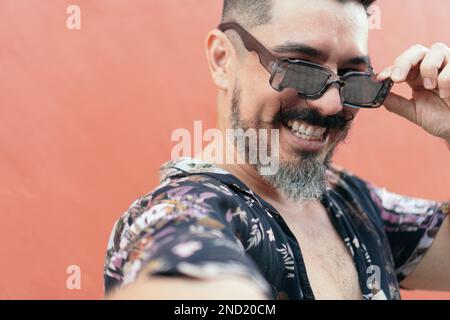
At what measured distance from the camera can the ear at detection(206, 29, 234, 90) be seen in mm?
1497

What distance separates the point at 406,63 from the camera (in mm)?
1417

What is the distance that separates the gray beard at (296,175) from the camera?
1.41 meters

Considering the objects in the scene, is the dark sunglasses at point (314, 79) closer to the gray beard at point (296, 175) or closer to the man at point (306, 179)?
the man at point (306, 179)

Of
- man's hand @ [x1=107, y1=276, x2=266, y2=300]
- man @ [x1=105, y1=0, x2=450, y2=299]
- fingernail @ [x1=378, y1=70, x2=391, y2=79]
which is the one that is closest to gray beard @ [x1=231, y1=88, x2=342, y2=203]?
man @ [x1=105, y1=0, x2=450, y2=299]

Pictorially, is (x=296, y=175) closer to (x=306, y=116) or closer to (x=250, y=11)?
(x=306, y=116)

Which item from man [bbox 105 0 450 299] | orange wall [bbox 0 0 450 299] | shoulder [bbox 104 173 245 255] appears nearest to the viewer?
shoulder [bbox 104 173 245 255]

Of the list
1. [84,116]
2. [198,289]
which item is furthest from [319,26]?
[84,116]

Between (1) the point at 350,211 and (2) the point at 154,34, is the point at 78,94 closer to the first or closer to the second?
(2) the point at 154,34

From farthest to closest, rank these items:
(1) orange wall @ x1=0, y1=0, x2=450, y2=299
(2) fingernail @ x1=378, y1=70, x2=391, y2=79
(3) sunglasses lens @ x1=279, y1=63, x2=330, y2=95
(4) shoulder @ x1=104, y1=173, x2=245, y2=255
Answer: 1. (1) orange wall @ x1=0, y1=0, x2=450, y2=299
2. (2) fingernail @ x1=378, y1=70, x2=391, y2=79
3. (3) sunglasses lens @ x1=279, y1=63, x2=330, y2=95
4. (4) shoulder @ x1=104, y1=173, x2=245, y2=255

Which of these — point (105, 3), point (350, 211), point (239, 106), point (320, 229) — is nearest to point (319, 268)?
point (320, 229)

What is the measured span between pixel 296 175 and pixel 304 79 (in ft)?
0.74

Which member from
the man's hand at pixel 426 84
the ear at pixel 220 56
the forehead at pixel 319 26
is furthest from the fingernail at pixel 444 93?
the ear at pixel 220 56

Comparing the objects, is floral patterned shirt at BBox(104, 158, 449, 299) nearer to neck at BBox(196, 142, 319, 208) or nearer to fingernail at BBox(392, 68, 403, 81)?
neck at BBox(196, 142, 319, 208)
